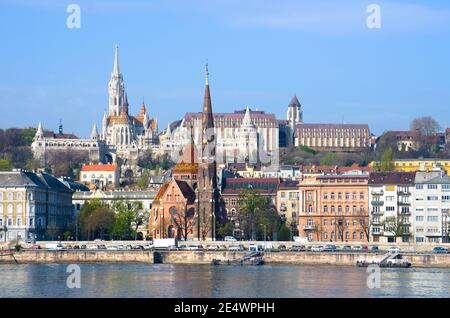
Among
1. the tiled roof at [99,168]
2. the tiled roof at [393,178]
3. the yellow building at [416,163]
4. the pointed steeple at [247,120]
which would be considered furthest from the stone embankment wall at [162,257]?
the pointed steeple at [247,120]

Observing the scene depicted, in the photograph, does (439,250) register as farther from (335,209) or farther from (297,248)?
(335,209)

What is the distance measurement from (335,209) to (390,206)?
4066 mm

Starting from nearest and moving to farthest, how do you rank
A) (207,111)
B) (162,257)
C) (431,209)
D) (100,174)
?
(162,257), (431,209), (207,111), (100,174)

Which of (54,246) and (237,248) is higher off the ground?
(54,246)

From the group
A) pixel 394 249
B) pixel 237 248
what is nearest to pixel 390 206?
pixel 237 248

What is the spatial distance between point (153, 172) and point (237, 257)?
306ft

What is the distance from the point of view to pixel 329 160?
17412cm

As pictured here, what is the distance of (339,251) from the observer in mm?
74125

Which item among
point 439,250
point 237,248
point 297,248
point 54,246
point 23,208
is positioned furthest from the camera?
point 23,208

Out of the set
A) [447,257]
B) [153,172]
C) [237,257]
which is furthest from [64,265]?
[153,172]

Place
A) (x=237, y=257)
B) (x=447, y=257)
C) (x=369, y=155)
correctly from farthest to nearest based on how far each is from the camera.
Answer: (x=369, y=155)
(x=237, y=257)
(x=447, y=257)

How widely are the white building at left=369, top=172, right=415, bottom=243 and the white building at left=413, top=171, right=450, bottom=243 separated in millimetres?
563
